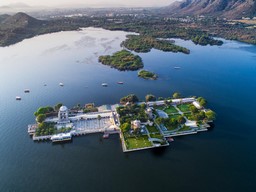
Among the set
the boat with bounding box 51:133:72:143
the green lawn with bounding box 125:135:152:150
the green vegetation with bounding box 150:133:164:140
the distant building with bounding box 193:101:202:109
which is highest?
the distant building with bounding box 193:101:202:109

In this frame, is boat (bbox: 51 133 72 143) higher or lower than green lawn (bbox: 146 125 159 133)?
lower

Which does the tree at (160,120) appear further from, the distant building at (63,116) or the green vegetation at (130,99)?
the distant building at (63,116)

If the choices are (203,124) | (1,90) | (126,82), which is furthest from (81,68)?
(203,124)

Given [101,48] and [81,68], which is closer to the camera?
[81,68]

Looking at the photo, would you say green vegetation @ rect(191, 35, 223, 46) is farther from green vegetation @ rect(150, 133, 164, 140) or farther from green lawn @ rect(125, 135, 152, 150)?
green lawn @ rect(125, 135, 152, 150)

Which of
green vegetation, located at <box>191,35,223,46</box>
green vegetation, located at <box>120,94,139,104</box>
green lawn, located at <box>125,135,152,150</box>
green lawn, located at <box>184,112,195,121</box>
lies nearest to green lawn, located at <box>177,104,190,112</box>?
green lawn, located at <box>184,112,195,121</box>

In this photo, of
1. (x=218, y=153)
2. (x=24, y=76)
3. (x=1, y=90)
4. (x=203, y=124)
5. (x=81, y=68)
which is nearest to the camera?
(x=218, y=153)

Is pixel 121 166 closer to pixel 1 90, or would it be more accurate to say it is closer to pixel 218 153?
pixel 218 153
